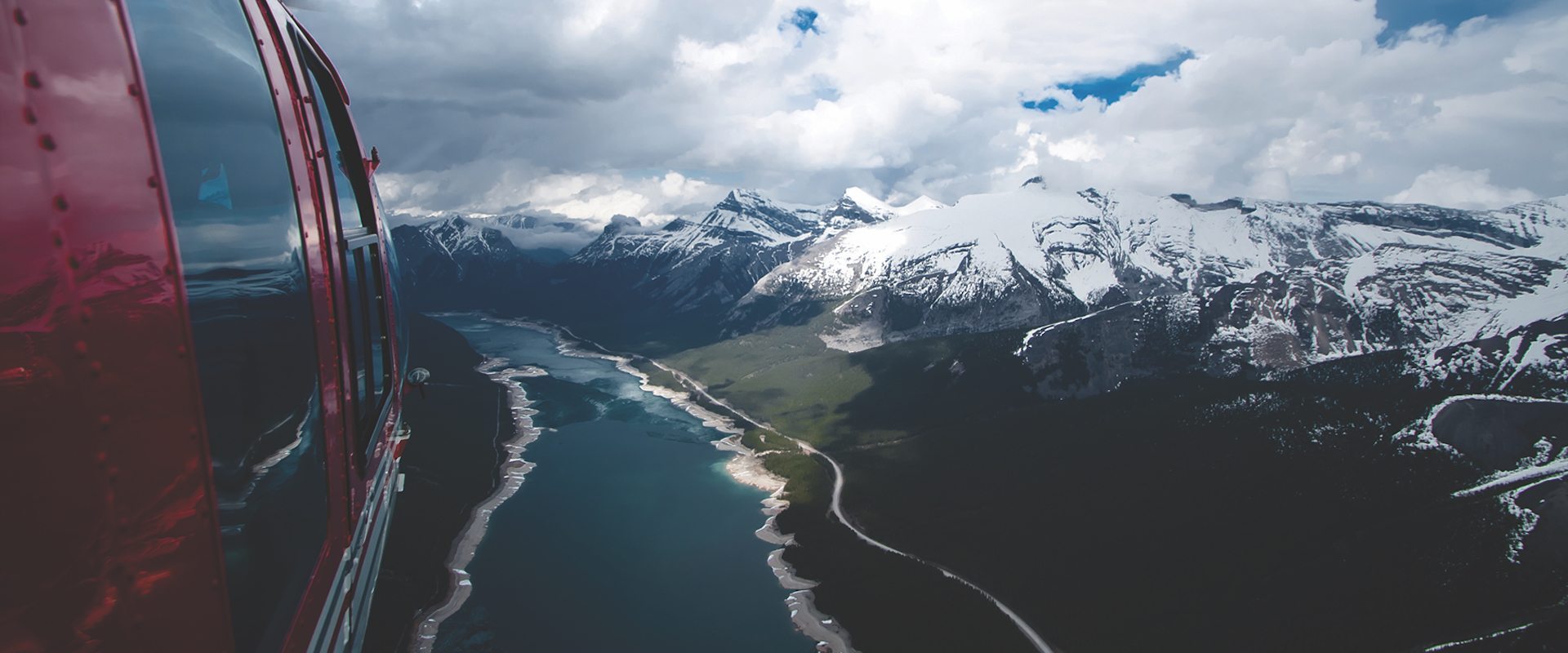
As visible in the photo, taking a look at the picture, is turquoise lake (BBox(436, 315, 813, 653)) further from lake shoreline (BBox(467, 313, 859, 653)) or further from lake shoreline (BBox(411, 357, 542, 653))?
lake shoreline (BBox(467, 313, 859, 653))

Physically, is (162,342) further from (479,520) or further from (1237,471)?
(1237,471)

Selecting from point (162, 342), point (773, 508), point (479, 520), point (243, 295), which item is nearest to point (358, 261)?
point (243, 295)

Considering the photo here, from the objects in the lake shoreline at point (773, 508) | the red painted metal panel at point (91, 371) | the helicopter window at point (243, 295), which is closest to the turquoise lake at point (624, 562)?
the lake shoreline at point (773, 508)

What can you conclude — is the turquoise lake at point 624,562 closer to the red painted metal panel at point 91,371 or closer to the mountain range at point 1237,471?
the mountain range at point 1237,471

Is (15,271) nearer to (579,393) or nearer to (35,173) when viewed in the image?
(35,173)

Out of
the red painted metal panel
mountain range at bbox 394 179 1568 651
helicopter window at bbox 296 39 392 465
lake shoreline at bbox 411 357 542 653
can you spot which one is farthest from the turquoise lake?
the red painted metal panel

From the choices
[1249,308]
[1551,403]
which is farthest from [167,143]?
[1249,308]

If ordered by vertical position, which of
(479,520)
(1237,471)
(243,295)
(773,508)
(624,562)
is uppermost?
(243,295)
